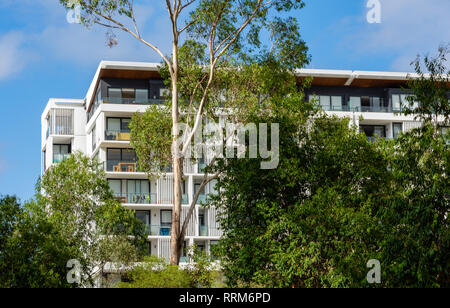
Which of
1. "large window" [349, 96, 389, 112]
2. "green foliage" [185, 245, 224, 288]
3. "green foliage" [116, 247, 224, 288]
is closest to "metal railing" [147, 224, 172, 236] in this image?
"large window" [349, 96, 389, 112]

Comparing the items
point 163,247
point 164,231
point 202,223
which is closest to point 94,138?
point 164,231

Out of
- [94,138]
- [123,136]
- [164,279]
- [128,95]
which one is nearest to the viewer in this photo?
[164,279]

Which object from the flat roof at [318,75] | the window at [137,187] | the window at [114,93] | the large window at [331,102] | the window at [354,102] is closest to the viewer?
the window at [137,187]

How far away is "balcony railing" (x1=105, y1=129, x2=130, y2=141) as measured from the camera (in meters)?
57.2

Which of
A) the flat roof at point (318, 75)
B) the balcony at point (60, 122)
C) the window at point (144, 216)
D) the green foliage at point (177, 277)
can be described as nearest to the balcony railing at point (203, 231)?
the window at point (144, 216)

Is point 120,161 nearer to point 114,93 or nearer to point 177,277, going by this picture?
point 114,93

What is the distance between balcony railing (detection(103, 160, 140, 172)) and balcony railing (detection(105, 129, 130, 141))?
1.77 m

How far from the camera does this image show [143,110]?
57469 millimetres

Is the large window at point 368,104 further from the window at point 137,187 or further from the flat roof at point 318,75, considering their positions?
the window at point 137,187
